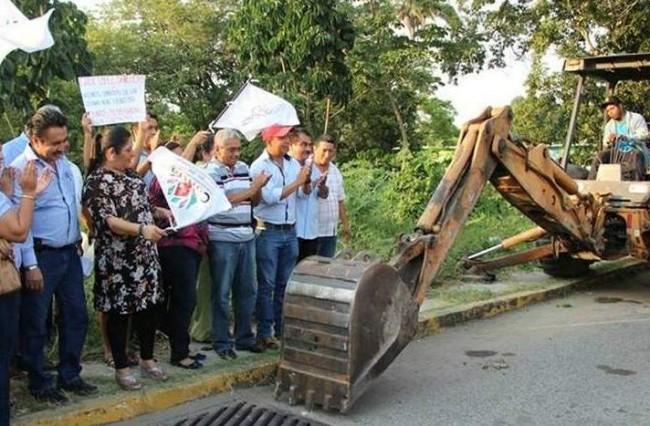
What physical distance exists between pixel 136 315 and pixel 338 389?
1.43m

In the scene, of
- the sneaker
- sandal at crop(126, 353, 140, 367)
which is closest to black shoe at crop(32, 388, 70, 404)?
sandal at crop(126, 353, 140, 367)

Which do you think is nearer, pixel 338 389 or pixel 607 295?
pixel 338 389

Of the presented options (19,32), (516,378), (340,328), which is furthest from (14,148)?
(516,378)

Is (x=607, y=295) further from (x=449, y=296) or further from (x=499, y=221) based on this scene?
(x=499, y=221)

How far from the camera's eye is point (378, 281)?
466cm

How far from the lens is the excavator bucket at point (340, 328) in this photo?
14.7 ft

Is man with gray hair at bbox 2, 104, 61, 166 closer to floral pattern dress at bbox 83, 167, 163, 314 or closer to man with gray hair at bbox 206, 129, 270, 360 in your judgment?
floral pattern dress at bbox 83, 167, 163, 314

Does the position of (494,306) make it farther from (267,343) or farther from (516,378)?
(267,343)

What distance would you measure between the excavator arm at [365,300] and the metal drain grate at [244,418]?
18 centimetres

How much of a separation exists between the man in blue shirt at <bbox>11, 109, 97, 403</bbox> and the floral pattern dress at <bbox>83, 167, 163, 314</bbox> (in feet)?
0.43

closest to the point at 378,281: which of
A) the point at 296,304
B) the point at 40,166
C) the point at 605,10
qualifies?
the point at 296,304

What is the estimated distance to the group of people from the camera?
4.21m

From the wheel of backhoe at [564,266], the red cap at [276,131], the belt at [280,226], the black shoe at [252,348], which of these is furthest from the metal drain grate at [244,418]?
the wheel of backhoe at [564,266]

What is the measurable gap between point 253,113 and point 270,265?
1170 mm
